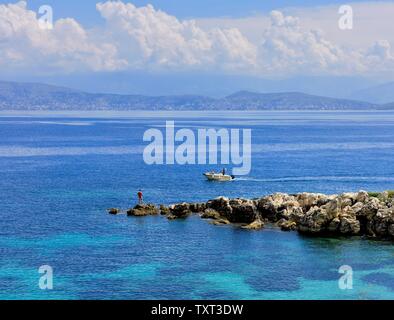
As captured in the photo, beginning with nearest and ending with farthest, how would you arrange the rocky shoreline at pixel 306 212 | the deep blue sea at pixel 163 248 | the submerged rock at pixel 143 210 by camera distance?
1. the deep blue sea at pixel 163 248
2. the rocky shoreline at pixel 306 212
3. the submerged rock at pixel 143 210

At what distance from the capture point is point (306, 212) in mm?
65875

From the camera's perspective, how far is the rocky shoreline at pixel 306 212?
201 ft

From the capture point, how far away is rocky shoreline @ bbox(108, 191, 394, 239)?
201ft

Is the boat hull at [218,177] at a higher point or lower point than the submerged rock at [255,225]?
higher

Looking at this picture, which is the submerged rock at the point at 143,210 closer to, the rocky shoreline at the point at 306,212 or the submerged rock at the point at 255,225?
the rocky shoreline at the point at 306,212

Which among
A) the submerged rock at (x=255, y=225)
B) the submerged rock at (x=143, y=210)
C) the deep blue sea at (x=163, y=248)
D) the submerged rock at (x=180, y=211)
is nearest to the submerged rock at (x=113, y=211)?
the deep blue sea at (x=163, y=248)

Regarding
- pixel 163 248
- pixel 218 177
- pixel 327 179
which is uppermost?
pixel 218 177

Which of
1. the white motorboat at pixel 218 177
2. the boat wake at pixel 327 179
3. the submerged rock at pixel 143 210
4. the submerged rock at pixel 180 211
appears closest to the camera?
the submerged rock at pixel 180 211

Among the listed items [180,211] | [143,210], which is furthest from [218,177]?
[180,211]

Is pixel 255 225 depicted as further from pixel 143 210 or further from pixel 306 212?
pixel 143 210

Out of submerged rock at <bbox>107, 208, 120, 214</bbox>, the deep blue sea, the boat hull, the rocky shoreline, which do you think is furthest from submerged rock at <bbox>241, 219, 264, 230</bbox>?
the boat hull

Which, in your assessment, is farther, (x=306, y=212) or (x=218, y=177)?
(x=218, y=177)

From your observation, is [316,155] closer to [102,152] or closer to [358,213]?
[102,152]
